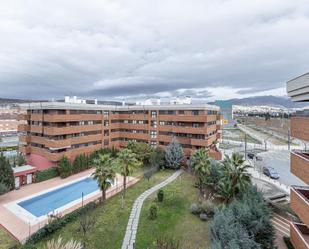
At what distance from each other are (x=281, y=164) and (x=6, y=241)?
157ft

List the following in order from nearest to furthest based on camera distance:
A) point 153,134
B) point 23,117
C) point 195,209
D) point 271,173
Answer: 1. point 195,209
2. point 271,173
3. point 23,117
4. point 153,134

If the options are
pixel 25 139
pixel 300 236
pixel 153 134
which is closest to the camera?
pixel 300 236

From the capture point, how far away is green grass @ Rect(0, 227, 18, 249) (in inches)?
724

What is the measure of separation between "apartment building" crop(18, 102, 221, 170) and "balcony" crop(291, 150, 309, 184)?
26415 mm

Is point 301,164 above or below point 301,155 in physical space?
below

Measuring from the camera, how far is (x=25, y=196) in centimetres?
2898

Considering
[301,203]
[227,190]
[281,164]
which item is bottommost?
[281,164]

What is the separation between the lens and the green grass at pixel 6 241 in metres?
18.4

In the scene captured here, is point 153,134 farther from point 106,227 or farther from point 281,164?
point 106,227

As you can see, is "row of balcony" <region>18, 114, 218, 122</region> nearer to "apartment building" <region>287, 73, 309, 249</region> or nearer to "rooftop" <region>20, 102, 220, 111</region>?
"rooftop" <region>20, 102, 220, 111</region>

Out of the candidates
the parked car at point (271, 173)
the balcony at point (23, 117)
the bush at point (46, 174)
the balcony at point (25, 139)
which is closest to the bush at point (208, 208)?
the parked car at point (271, 173)

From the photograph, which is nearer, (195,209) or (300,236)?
(300,236)

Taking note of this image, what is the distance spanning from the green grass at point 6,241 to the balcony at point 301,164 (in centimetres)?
2216

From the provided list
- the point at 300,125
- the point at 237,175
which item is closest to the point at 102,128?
the point at 237,175
